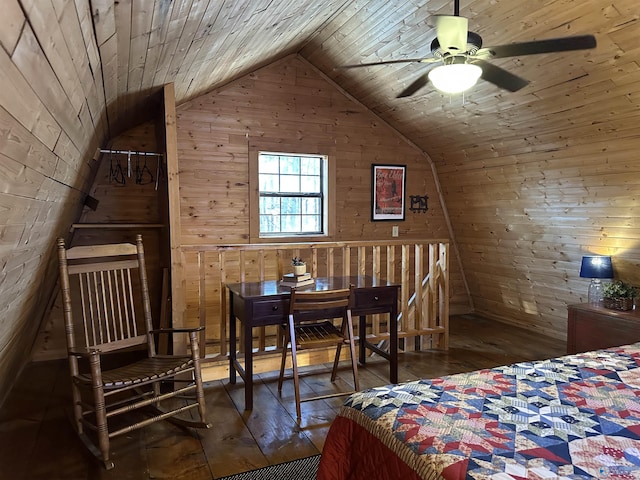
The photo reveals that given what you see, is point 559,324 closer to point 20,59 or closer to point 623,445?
point 623,445

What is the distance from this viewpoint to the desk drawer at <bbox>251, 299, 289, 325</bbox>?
292 cm

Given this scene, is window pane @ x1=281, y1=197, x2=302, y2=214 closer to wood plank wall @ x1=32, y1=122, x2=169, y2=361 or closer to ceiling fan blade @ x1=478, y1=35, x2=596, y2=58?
wood plank wall @ x1=32, y1=122, x2=169, y2=361

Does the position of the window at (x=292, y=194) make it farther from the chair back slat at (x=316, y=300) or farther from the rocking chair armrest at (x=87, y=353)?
the rocking chair armrest at (x=87, y=353)

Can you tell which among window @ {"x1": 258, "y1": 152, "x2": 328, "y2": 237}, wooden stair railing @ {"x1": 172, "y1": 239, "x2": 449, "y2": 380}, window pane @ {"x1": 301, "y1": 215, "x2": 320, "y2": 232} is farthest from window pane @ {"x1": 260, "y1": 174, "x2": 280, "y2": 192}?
wooden stair railing @ {"x1": 172, "y1": 239, "x2": 449, "y2": 380}

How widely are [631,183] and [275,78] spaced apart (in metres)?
3.45

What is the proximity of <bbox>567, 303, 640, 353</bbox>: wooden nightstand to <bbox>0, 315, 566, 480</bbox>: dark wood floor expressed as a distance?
34.7 inches

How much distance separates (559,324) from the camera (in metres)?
4.76

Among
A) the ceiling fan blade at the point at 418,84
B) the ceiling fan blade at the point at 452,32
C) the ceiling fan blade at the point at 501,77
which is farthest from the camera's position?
the ceiling fan blade at the point at 418,84

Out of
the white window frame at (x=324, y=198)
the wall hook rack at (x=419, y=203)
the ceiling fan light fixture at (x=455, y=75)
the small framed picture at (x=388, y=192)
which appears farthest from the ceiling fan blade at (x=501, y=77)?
the wall hook rack at (x=419, y=203)

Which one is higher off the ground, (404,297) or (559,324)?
(404,297)

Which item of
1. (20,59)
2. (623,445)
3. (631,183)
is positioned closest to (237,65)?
(20,59)

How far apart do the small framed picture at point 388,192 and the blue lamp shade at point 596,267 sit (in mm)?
2073

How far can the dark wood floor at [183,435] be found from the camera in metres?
2.27

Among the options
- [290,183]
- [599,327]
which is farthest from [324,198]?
[599,327]
